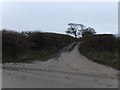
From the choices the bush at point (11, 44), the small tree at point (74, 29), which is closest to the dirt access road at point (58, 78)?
the bush at point (11, 44)

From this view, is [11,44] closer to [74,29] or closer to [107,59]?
[107,59]

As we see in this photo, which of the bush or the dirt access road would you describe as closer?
the dirt access road

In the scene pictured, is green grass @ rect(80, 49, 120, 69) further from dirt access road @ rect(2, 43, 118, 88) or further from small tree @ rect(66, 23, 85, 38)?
small tree @ rect(66, 23, 85, 38)

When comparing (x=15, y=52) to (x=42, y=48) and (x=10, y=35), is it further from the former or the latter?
(x=42, y=48)

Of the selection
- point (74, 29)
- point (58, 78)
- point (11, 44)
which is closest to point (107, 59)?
point (11, 44)

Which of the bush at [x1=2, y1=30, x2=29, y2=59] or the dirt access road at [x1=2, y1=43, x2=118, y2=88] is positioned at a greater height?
the bush at [x1=2, y1=30, x2=29, y2=59]

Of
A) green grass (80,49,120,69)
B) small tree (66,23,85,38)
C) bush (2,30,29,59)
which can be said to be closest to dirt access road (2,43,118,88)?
green grass (80,49,120,69)

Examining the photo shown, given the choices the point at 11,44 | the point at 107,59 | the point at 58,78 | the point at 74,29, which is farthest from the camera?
the point at 74,29

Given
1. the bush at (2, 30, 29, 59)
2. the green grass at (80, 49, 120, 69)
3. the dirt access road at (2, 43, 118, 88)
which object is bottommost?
the green grass at (80, 49, 120, 69)

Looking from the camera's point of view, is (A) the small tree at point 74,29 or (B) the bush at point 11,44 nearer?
(B) the bush at point 11,44

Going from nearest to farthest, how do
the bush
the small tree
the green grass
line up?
the green grass < the bush < the small tree

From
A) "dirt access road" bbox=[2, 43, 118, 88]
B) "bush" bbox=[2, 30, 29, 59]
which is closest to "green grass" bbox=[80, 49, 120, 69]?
"dirt access road" bbox=[2, 43, 118, 88]

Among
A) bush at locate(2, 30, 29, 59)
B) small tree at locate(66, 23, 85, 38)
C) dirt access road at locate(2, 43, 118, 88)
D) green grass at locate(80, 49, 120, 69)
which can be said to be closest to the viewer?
dirt access road at locate(2, 43, 118, 88)

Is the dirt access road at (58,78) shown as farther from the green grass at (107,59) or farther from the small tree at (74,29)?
the small tree at (74,29)
